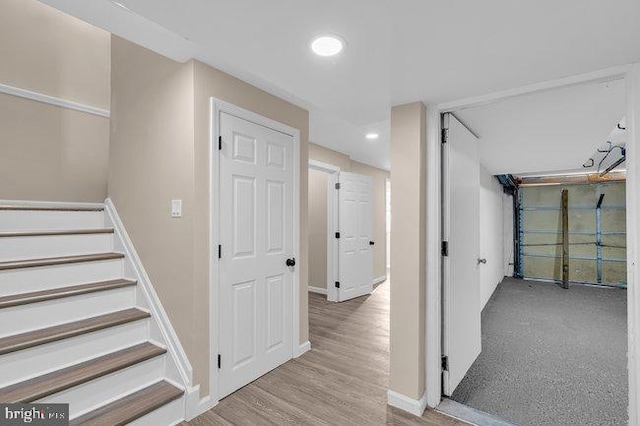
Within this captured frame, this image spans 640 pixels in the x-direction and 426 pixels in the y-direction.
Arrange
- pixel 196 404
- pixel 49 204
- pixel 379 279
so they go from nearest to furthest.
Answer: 1. pixel 196 404
2. pixel 49 204
3. pixel 379 279

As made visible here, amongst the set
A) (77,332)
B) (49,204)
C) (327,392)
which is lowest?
(327,392)

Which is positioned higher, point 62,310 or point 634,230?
point 634,230

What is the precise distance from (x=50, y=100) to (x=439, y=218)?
3682mm

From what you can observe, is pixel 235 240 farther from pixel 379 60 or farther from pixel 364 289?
pixel 364 289

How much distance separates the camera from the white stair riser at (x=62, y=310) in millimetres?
1697

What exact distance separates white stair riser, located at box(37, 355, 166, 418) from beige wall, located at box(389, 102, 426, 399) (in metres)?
1.63

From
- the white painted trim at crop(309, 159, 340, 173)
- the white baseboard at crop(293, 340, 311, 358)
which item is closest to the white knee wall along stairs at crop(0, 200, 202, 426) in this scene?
the white baseboard at crop(293, 340, 311, 358)

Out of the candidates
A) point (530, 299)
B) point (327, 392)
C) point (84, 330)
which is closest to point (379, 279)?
point (530, 299)

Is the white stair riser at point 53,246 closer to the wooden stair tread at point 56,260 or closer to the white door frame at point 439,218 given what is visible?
the wooden stair tread at point 56,260

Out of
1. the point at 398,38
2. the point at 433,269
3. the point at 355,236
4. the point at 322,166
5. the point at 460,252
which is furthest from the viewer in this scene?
the point at 355,236

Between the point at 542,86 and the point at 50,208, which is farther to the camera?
the point at 50,208

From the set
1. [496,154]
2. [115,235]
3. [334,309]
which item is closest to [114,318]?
[115,235]

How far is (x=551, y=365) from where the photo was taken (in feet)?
8.69

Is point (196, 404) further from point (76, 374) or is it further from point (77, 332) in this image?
point (77, 332)
